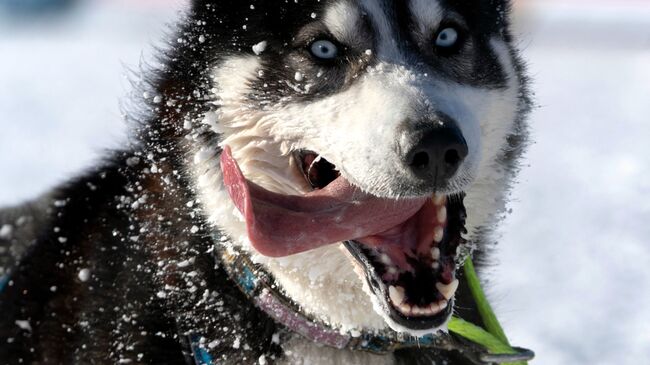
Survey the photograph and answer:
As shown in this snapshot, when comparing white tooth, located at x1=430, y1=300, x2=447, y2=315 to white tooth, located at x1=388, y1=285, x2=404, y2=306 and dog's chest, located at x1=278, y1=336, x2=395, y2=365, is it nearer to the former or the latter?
white tooth, located at x1=388, y1=285, x2=404, y2=306

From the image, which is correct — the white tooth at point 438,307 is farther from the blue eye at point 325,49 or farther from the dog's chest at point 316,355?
the blue eye at point 325,49

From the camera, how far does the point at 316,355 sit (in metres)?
1.71

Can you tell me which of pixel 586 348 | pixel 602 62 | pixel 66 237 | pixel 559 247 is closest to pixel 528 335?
pixel 586 348

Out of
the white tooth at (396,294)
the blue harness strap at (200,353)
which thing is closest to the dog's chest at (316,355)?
the blue harness strap at (200,353)

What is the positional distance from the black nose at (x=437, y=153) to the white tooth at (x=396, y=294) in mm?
208

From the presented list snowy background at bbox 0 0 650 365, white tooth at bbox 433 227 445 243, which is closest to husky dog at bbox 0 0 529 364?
white tooth at bbox 433 227 445 243

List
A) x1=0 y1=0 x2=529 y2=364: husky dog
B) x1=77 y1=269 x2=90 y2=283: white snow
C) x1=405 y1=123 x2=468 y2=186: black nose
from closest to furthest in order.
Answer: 1. x1=405 y1=123 x2=468 y2=186: black nose
2. x1=0 y1=0 x2=529 y2=364: husky dog
3. x1=77 y1=269 x2=90 y2=283: white snow

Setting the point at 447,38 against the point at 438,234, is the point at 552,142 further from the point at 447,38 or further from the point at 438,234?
the point at 438,234

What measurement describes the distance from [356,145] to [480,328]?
0.52m

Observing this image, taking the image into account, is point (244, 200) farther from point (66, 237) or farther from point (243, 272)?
point (66, 237)

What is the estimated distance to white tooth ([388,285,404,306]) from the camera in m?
1.52

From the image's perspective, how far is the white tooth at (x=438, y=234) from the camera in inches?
62.5

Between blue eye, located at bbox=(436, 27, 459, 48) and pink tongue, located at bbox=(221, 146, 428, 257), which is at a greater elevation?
blue eye, located at bbox=(436, 27, 459, 48)

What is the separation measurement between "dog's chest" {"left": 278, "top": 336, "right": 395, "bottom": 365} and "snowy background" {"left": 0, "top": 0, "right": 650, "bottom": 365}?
545mm
